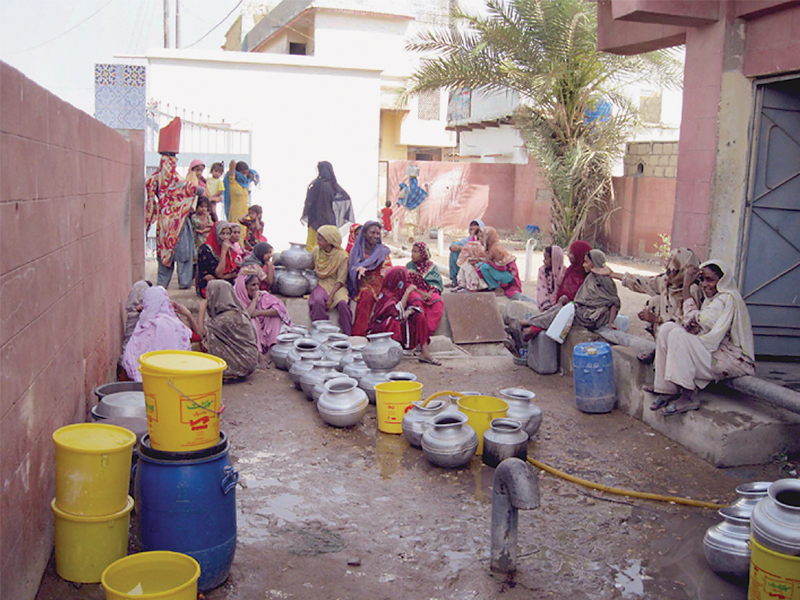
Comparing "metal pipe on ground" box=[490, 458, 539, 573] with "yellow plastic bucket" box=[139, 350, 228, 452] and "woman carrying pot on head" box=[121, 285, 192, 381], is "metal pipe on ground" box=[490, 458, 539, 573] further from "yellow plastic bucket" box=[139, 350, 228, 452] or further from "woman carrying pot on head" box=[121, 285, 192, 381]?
"woman carrying pot on head" box=[121, 285, 192, 381]

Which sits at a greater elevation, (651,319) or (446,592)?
(651,319)

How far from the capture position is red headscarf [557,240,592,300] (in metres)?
7.21

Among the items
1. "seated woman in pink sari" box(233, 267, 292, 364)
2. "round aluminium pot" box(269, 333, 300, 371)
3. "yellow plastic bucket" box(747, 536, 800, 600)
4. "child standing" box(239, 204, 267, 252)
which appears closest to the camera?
"yellow plastic bucket" box(747, 536, 800, 600)

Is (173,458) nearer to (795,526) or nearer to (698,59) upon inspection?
(795,526)

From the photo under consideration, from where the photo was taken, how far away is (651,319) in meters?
6.10

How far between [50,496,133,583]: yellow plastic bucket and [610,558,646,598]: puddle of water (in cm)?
228

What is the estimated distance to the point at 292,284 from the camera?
29.9 feet

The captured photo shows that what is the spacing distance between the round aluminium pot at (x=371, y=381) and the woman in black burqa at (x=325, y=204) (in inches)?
194

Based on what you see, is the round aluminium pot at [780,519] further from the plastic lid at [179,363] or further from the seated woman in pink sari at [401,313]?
the seated woman in pink sari at [401,313]

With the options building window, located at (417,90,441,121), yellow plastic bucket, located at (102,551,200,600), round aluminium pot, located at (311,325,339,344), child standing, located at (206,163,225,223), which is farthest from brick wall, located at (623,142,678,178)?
yellow plastic bucket, located at (102,551,200,600)

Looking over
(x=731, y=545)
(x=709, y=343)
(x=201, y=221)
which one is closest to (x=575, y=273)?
(x=709, y=343)

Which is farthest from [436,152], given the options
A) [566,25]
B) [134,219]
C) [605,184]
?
[134,219]

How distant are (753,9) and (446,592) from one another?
5.20 meters

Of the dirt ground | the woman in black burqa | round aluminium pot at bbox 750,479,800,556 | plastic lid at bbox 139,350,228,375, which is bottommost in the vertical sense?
the dirt ground
